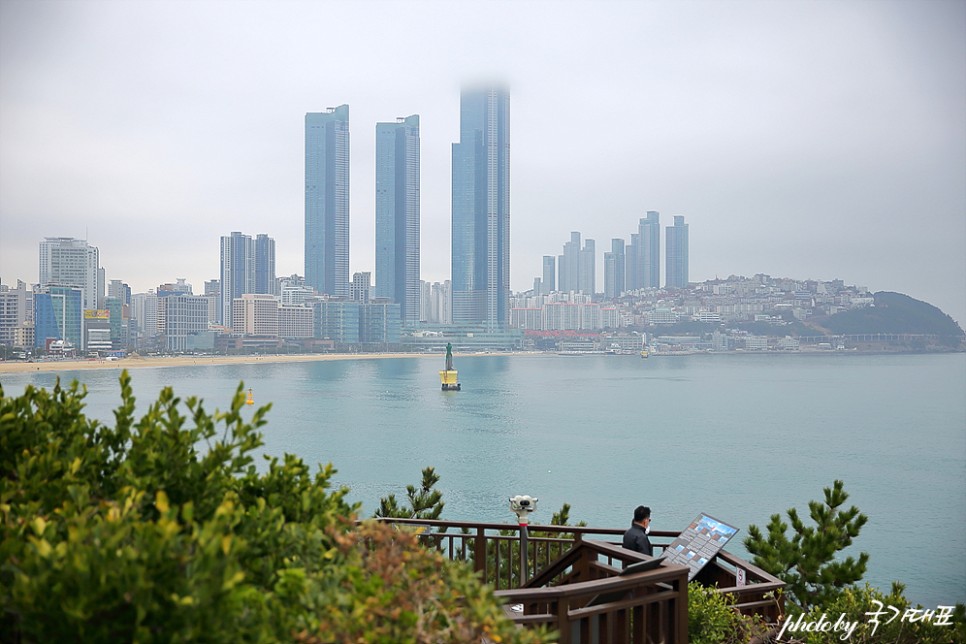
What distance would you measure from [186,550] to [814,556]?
226 inches

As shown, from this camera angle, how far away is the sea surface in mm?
23234

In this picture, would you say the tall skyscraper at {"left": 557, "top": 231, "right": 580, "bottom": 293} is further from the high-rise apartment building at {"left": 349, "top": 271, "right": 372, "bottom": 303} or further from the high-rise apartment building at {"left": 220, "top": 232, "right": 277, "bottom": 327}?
the high-rise apartment building at {"left": 220, "top": 232, "right": 277, "bottom": 327}

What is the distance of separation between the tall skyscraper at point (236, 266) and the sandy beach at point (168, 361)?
2225cm

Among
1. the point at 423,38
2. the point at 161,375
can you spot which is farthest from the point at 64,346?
the point at 423,38

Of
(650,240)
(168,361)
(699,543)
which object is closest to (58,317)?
(168,361)

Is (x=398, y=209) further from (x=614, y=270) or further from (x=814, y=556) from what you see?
(x=814, y=556)

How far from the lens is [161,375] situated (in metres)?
72.6

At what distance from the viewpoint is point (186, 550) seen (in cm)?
138

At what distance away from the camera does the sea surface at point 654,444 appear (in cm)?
2323

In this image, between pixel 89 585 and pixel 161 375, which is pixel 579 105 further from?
pixel 89 585

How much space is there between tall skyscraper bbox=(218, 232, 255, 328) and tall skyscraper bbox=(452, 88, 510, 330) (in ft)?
106

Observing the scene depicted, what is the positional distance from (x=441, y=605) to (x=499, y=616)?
0.50 feet

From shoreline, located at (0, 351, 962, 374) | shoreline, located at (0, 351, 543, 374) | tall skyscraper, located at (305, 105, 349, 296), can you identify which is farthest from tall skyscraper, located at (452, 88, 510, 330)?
tall skyscraper, located at (305, 105, 349, 296)

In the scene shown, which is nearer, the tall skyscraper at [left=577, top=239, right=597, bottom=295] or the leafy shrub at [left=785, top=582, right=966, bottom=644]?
the leafy shrub at [left=785, top=582, right=966, bottom=644]
